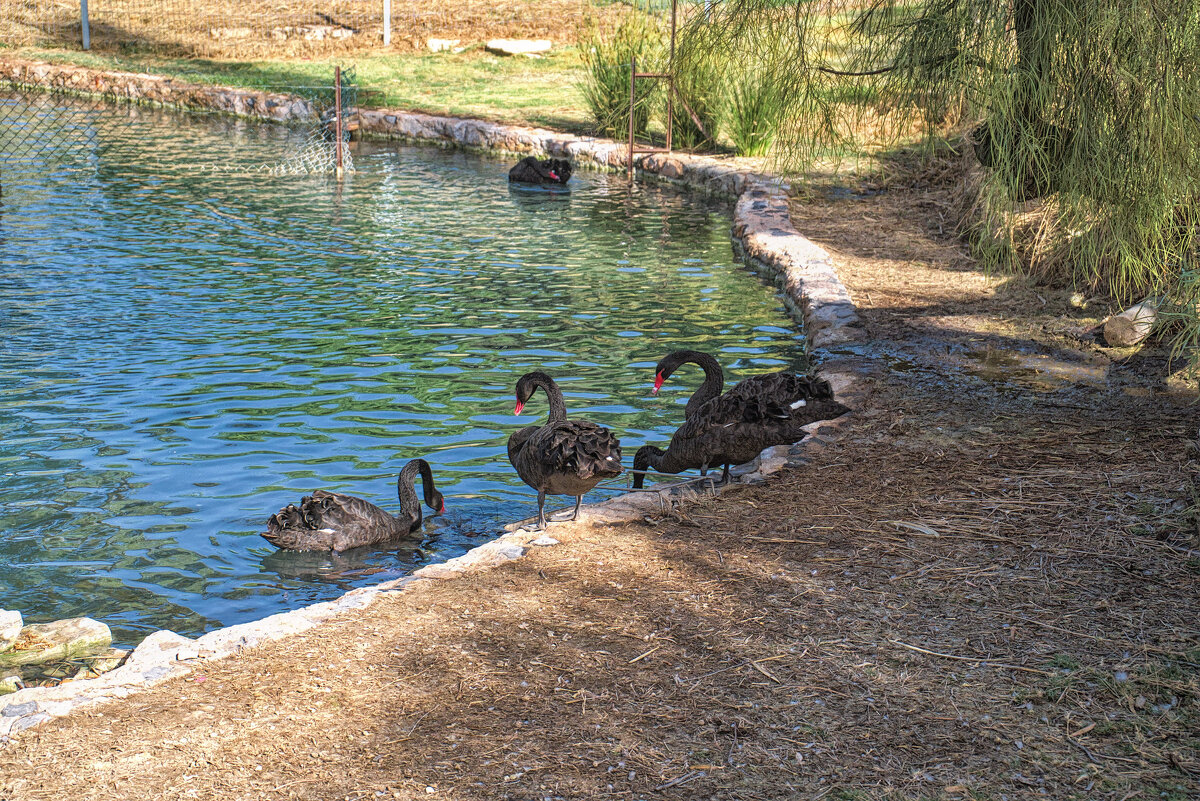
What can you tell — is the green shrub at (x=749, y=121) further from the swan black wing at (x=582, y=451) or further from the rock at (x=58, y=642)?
the rock at (x=58, y=642)

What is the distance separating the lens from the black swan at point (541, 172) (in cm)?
1573

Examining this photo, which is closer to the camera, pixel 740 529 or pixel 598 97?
pixel 740 529

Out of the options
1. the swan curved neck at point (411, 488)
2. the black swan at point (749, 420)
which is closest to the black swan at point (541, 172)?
the black swan at point (749, 420)

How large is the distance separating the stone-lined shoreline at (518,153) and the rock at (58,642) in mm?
534

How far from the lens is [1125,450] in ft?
18.8

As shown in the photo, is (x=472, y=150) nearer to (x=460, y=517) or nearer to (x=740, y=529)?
(x=460, y=517)

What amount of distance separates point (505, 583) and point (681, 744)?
142cm

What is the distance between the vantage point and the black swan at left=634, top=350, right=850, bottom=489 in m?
6.29

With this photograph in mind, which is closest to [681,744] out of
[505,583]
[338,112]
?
[505,583]

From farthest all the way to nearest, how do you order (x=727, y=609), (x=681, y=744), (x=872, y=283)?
(x=872, y=283), (x=727, y=609), (x=681, y=744)

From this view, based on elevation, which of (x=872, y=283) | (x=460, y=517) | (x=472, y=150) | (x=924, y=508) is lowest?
(x=460, y=517)

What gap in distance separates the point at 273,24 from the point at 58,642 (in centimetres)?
2837

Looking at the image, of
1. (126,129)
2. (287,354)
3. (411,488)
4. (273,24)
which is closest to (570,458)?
(411,488)

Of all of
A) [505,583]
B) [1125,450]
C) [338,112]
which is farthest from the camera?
[338,112]
